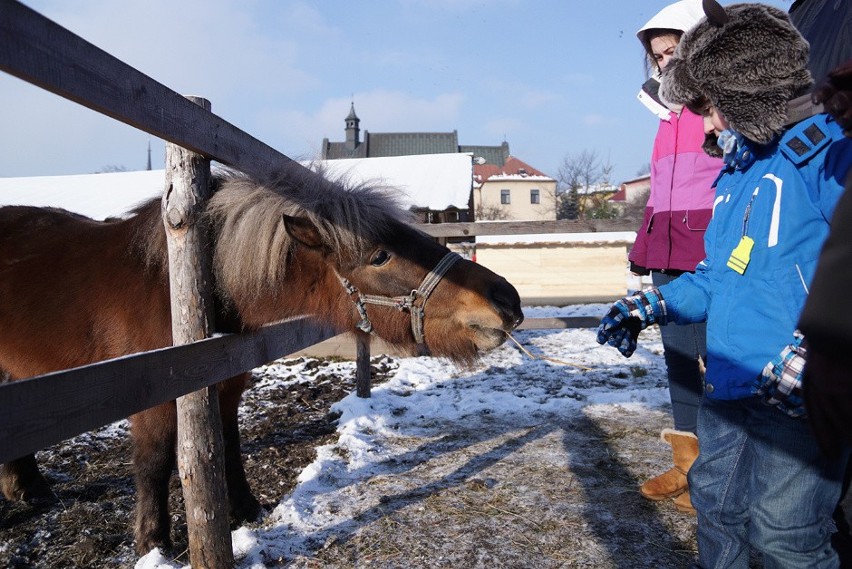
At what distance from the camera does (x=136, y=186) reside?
13.5 meters

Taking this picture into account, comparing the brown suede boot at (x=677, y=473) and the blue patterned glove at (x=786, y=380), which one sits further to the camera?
the brown suede boot at (x=677, y=473)

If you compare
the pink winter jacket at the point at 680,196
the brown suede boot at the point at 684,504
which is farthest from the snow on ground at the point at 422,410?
the brown suede boot at the point at 684,504

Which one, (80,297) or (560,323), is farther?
(560,323)

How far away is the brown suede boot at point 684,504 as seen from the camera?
3.15 meters

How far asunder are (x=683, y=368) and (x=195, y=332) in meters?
2.66

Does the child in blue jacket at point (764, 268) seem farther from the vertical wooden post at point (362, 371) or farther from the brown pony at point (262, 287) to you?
the vertical wooden post at point (362, 371)

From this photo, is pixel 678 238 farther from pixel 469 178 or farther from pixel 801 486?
pixel 469 178

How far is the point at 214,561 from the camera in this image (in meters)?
2.38

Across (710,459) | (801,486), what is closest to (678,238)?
(710,459)

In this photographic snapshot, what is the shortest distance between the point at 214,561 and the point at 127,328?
112 cm

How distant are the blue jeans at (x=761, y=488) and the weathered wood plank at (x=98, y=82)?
6.97ft

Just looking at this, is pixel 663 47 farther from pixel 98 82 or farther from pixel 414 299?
pixel 98 82

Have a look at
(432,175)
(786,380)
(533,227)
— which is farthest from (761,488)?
(432,175)

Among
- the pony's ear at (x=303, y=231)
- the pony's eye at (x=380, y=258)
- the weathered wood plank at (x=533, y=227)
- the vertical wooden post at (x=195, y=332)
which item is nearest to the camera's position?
the vertical wooden post at (x=195, y=332)
